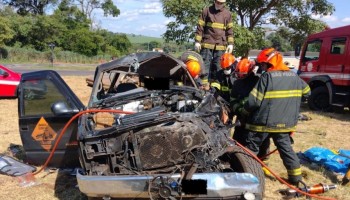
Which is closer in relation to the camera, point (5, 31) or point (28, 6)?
point (5, 31)

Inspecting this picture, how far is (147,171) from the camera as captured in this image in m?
3.53

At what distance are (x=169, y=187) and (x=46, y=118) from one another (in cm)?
224

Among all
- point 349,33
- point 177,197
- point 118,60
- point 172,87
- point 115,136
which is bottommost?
point 177,197

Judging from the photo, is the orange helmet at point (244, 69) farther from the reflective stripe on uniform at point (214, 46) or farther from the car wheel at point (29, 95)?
the car wheel at point (29, 95)

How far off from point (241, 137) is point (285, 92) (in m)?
1.07

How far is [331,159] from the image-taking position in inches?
202

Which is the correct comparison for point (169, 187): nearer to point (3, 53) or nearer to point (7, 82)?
point (7, 82)

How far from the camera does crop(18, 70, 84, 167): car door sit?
4672 mm

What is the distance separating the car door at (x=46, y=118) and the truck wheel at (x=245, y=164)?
6.68 ft

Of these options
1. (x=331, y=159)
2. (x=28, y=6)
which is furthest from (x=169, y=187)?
(x=28, y=6)

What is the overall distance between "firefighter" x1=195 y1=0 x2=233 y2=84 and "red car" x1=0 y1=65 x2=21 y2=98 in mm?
6926

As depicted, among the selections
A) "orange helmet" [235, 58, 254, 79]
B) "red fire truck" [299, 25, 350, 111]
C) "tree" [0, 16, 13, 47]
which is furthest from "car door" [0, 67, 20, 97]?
"tree" [0, 16, 13, 47]

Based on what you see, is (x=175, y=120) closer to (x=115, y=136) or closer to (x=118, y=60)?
(x=115, y=136)

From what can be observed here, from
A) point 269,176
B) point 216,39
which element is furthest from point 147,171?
→ point 216,39
